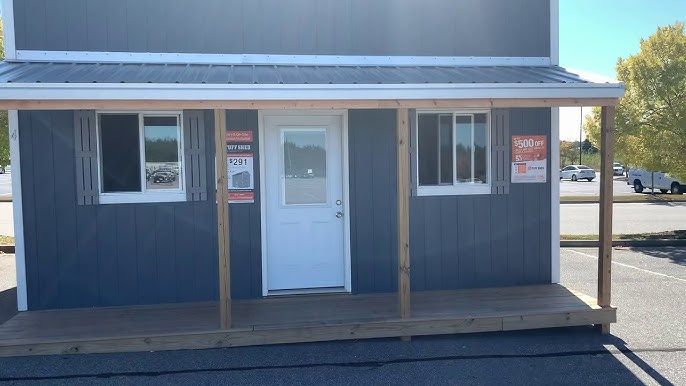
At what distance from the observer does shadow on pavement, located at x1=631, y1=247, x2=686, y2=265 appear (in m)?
10.2

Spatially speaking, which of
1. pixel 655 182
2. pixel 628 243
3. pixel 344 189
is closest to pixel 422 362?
pixel 344 189

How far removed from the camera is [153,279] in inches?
259

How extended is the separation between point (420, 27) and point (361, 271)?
3132 millimetres

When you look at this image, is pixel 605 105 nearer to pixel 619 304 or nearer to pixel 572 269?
pixel 619 304

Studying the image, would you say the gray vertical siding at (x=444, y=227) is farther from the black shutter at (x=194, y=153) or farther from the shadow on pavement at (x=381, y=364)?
the black shutter at (x=194, y=153)

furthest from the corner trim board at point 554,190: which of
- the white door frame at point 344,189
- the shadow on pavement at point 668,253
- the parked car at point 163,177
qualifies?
the parked car at point 163,177

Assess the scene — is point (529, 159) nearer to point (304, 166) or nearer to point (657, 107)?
point (304, 166)

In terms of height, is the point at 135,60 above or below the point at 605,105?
above

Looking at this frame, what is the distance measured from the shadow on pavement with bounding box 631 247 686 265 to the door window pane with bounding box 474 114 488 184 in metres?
5.11

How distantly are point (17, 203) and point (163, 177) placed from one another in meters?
1.58

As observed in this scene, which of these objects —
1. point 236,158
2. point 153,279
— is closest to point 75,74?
point 236,158

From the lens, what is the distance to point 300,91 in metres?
5.31

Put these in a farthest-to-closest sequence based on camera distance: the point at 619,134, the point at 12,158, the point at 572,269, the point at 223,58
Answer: the point at 619,134 < the point at 572,269 < the point at 223,58 < the point at 12,158

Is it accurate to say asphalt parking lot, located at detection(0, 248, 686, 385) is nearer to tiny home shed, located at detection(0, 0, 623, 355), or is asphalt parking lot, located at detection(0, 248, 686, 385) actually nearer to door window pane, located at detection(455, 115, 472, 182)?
tiny home shed, located at detection(0, 0, 623, 355)
